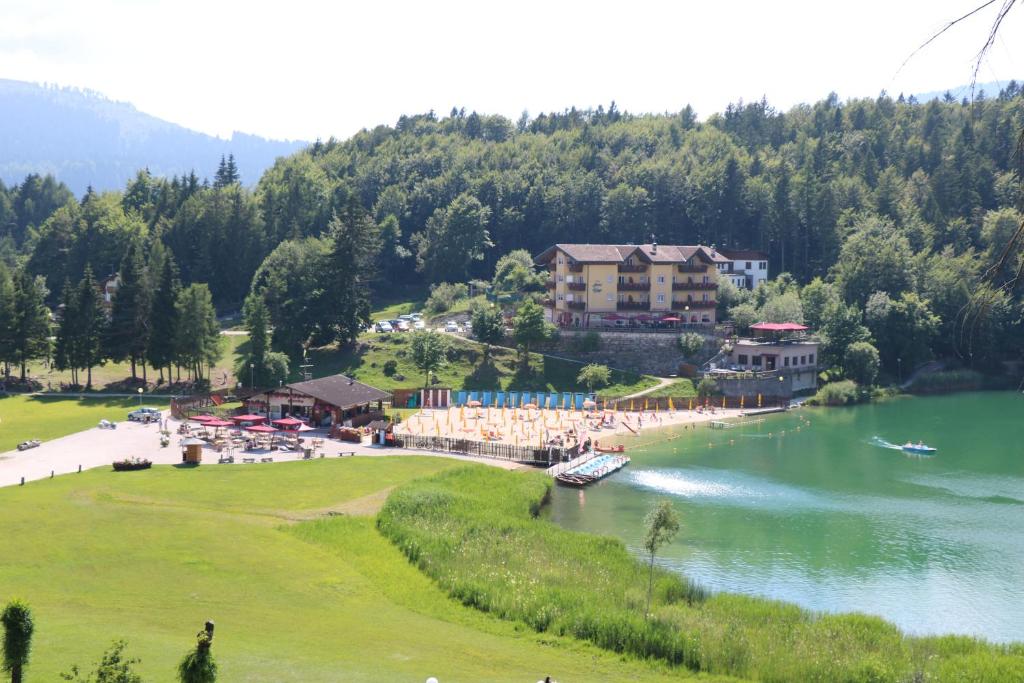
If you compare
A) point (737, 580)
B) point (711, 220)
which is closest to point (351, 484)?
point (737, 580)

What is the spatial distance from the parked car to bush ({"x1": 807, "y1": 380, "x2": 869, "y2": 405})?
55.4m

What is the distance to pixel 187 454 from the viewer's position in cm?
5222

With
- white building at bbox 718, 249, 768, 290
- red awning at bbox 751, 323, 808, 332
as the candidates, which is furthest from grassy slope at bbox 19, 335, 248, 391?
white building at bbox 718, 249, 768, 290

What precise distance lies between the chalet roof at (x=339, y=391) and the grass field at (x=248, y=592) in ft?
60.6

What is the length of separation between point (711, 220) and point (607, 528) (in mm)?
87609

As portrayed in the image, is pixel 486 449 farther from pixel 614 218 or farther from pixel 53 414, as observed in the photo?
pixel 614 218

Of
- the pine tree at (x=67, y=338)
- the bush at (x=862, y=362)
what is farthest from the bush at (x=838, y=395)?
the pine tree at (x=67, y=338)

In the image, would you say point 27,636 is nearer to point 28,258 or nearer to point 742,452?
point 742,452

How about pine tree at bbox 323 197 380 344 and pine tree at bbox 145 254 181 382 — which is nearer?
pine tree at bbox 145 254 181 382

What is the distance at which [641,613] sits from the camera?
28.9 meters

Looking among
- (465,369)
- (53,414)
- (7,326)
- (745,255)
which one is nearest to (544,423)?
(465,369)

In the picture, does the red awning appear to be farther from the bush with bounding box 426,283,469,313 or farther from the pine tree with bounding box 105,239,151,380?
the pine tree with bounding box 105,239,151,380

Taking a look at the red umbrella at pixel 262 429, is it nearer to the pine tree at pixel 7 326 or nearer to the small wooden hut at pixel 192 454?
the small wooden hut at pixel 192 454

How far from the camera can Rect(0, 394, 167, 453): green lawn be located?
2346 inches
